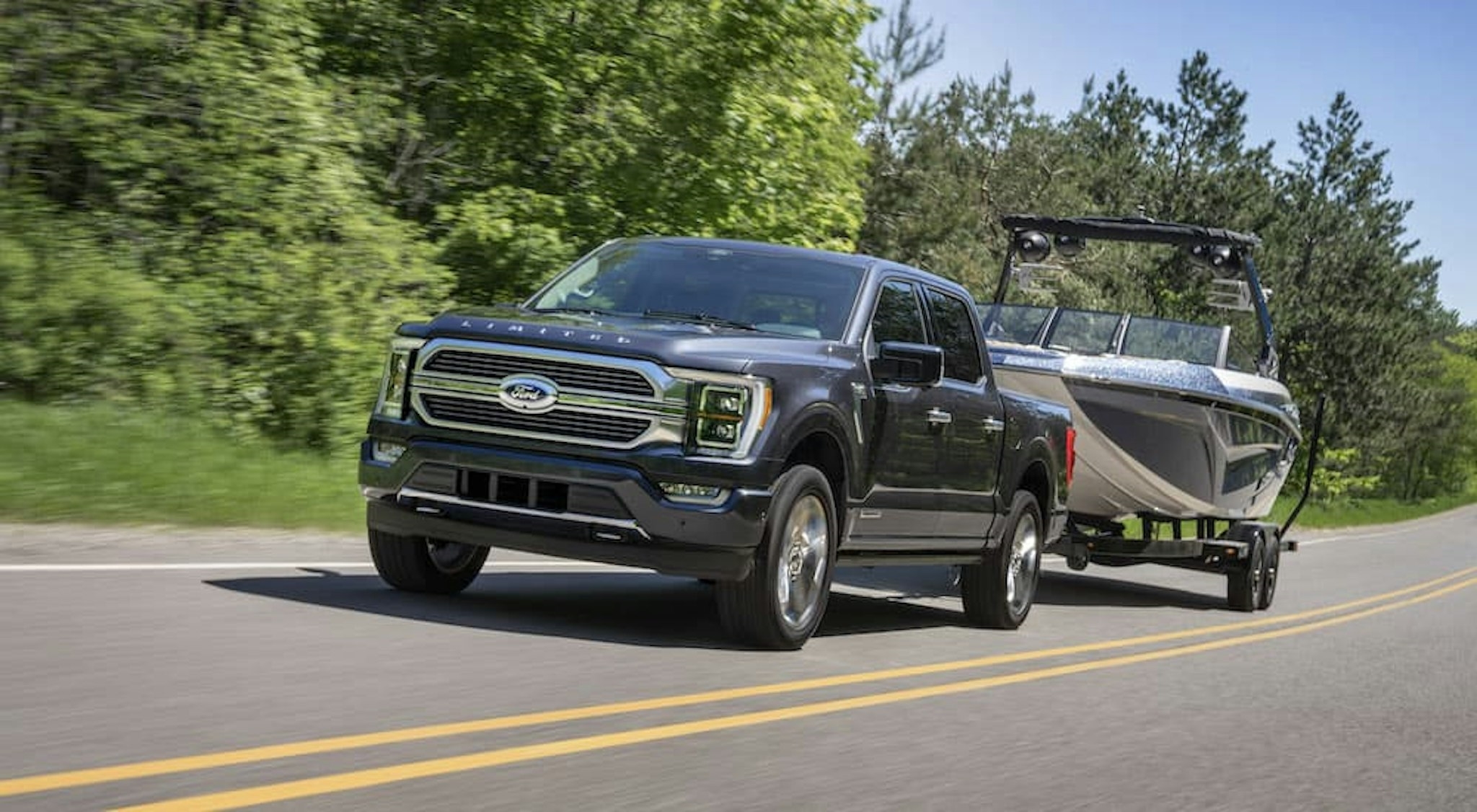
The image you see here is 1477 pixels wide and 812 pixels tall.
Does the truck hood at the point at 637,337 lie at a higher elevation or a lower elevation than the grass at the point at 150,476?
higher

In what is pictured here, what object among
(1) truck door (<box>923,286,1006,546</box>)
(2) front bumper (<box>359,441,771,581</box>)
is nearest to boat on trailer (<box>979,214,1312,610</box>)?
(1) truck door (<box>923,286,1006,546</box>)

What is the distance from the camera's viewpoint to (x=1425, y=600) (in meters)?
20.1

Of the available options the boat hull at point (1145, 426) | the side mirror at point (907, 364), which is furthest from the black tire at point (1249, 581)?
the side mirror at point (907, 364)

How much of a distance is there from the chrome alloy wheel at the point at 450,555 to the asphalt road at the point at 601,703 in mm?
188

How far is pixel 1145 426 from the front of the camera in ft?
50.5

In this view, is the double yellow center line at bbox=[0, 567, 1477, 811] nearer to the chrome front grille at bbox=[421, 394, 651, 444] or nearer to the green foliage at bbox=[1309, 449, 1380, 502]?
the chrome front grille at bbox=[421, 394, 651, 444]

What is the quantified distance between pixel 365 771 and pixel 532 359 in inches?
143

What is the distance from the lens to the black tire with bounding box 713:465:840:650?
866cm

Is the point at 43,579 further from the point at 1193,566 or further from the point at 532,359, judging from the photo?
the point at 1193,566

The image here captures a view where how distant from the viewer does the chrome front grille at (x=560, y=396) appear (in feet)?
27.9

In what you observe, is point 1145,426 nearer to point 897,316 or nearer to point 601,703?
point 897,316

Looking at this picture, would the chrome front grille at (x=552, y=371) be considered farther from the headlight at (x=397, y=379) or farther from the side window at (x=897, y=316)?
the side window at (x=897, y=316)

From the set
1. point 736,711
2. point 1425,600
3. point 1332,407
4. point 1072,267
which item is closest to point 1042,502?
point 736,711

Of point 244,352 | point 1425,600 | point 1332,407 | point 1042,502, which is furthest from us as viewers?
point 1332,407
